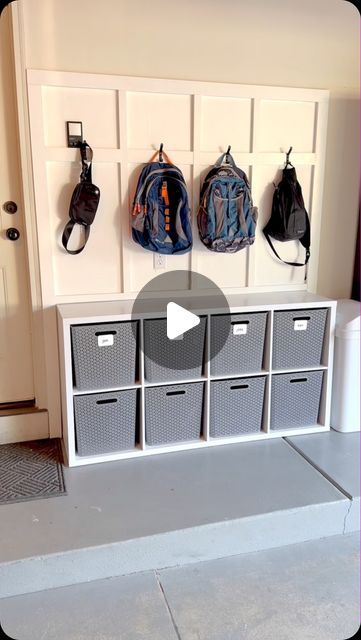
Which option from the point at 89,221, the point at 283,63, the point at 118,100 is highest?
the point at 283,63

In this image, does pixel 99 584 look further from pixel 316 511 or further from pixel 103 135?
pixel 103 135

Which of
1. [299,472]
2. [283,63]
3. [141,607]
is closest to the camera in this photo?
[141,607]

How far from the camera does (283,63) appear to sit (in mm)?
2865

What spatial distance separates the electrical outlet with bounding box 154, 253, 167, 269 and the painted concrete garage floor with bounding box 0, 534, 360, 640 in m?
1.52

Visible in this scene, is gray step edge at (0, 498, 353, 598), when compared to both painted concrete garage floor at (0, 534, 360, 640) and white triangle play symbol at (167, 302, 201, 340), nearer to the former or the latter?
painted concrete garage floor at (0, 534, 360, 640)

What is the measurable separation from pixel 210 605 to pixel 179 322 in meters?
1.28

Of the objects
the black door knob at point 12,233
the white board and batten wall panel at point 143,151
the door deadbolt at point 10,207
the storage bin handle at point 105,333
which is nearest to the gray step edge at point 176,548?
the storage bin handle at point 105,333

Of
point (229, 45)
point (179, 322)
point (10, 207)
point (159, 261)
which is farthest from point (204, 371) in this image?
point (229, 45)

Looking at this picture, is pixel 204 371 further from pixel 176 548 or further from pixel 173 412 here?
pixel 176 548

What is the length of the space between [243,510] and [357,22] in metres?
2.60

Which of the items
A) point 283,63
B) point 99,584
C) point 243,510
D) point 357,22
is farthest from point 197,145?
point 99,584

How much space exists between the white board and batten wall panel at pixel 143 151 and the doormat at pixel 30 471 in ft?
2.61

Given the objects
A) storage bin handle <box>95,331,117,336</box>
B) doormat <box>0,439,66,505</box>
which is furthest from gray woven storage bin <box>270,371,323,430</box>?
doormat <box>0,439,66,505</box>

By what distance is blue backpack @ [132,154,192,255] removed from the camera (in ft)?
8.60
